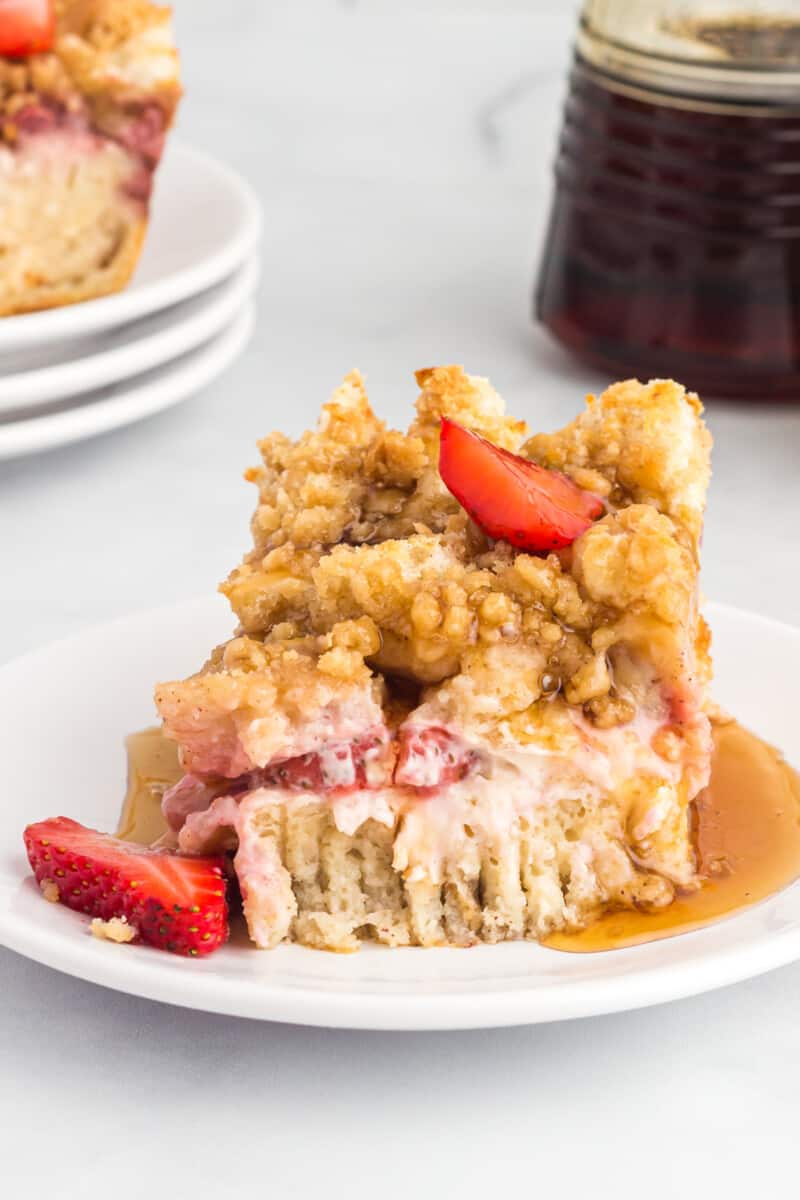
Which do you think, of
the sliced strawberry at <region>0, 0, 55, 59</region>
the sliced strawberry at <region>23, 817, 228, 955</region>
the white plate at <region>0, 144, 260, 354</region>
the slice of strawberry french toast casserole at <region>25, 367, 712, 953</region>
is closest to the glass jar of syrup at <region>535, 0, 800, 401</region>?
the white plate at <region>0, 144, 260, 354</region>

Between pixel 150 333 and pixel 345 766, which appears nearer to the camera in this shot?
pixel 345 766

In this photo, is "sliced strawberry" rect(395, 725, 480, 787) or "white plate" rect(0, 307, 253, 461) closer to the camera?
"sliced strawberry" rect(395, 725, 480, 787)

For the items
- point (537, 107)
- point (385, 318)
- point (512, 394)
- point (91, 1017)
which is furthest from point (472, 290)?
point (91, 1017)

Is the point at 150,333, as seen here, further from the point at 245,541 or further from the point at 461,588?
the point at 461,588

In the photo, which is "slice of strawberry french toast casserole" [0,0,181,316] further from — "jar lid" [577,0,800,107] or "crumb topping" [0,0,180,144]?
"jar lid" [577,0,800,107]

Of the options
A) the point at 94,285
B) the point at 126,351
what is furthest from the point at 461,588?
the point at 94,285

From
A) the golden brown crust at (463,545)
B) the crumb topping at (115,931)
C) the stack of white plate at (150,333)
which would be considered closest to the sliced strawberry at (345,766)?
the golden brown crust at (463,545)

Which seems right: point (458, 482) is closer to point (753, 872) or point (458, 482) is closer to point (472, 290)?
point (753, 872)
